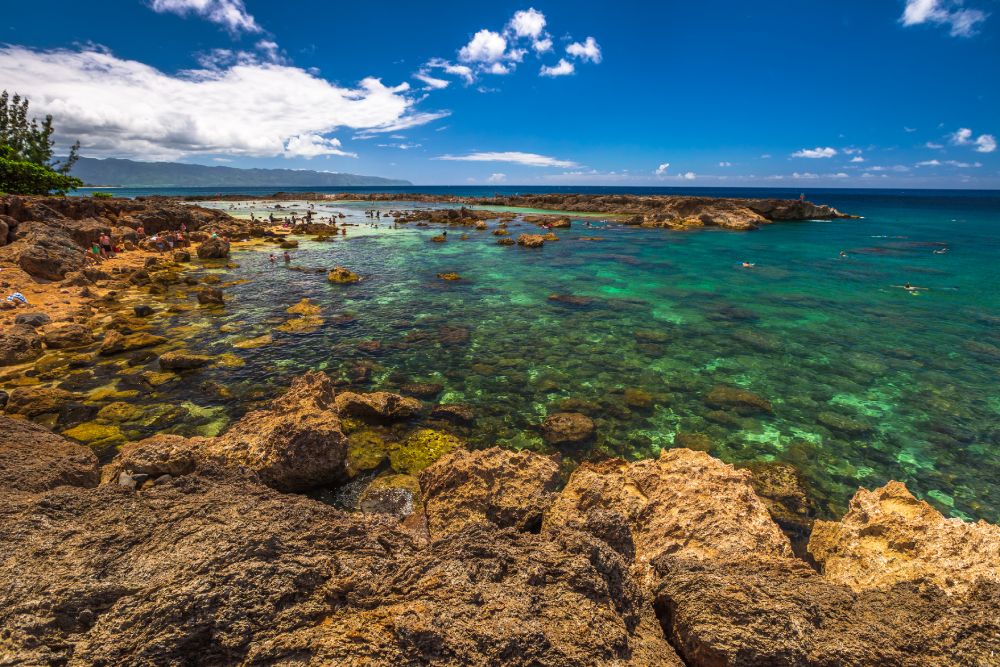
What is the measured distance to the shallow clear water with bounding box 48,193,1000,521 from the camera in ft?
36.5

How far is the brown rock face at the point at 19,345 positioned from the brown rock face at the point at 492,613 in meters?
17.9

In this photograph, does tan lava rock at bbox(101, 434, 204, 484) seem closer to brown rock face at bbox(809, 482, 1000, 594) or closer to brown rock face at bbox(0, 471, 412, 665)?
brown rock face at bbox(0, 471, 412, 665)

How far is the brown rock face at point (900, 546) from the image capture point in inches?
213

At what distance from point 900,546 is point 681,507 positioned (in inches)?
125

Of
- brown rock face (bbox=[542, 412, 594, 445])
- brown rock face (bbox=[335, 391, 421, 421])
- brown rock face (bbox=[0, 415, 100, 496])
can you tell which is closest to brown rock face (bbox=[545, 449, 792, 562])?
brown rock face (bbox=[542, 412, 594, 445])

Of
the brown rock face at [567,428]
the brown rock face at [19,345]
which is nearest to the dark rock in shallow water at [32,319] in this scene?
the brown rock face at [19,345]

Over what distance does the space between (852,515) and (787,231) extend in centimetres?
7225

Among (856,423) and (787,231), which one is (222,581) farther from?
(787,231)

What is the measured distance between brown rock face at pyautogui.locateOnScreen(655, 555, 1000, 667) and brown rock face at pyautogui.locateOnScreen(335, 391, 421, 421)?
844 cm

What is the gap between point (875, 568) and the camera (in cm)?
609

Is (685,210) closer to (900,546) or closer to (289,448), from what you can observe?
(900,546)

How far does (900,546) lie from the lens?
6230 mm

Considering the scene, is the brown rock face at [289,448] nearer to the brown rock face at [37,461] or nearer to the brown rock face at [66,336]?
the brown rock face at [37,461]

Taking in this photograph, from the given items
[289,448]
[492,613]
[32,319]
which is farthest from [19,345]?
[492,613]
